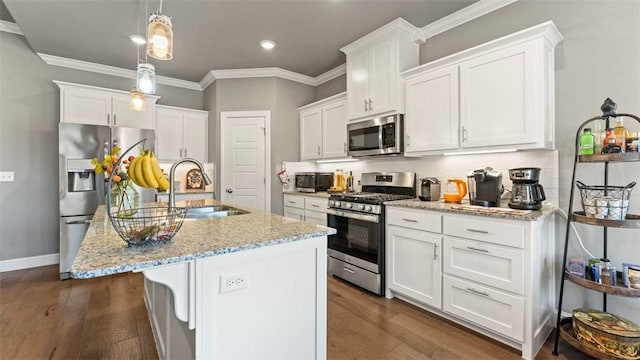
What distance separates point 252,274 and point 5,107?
4.38 metres

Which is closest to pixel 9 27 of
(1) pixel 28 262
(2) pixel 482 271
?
(1) pixel 28 262

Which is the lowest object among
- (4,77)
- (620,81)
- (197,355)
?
(197,355)

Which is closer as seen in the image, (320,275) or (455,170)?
(320,275)

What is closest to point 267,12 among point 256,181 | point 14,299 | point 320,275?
point 256,181

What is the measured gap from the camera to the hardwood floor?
6.33ft

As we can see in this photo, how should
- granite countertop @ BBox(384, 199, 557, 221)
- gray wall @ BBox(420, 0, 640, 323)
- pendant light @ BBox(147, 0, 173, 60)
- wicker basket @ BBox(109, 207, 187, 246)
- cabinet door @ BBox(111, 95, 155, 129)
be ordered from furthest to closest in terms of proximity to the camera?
cabinet door @ BBox(111, 95, 155, 129) < gray wall @ BBox(420, 0, 640, 323) < granite countertop @ BBox(384, 199, 557, 221) < pendant light @ BBox(147, 0, 173, 60) < wicker basket @ BBox(109, 207, 187, 246)

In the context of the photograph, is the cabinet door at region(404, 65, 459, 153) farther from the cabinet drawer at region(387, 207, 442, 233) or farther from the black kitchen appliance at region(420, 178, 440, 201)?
the cabinet drawer at region(387, 207, 442, 233)

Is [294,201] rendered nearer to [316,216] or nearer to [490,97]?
[316,216]

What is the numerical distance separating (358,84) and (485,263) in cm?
227

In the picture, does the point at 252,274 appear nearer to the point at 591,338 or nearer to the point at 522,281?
the point at 522,281

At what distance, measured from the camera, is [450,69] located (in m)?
2.56

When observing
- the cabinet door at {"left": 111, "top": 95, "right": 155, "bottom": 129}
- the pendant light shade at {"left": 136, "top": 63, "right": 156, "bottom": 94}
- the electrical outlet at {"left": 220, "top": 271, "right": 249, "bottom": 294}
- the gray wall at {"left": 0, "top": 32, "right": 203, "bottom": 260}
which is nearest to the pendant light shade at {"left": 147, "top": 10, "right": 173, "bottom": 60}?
the pendant light shade at {"left": 136, "top": 63, "right": 156, "bottom": 94}

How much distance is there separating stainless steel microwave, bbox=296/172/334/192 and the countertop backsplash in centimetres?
39

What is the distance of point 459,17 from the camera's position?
2.80 meters
